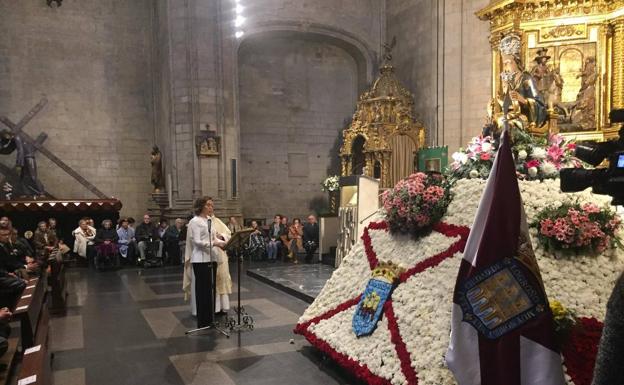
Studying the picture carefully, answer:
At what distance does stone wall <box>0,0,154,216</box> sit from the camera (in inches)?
571

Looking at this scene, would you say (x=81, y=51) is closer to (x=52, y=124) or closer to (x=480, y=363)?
(x=52, y=124)

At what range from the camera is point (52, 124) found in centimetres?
1483

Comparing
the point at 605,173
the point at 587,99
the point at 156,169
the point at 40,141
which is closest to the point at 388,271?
the point at 605,173

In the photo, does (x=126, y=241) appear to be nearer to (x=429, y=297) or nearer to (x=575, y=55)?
(x=429, y=297)

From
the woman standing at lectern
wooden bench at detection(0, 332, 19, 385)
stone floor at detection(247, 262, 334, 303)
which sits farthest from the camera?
stone floor at detection(247, 262, 334, 303)

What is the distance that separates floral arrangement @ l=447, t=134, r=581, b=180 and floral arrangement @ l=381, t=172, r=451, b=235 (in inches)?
12.1

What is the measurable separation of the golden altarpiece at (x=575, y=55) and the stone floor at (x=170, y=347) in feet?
24.8

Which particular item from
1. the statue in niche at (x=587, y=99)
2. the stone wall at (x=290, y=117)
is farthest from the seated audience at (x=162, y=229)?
the statue in niche at (x=587, y=99)

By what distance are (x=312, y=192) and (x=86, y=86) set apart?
27.3ft

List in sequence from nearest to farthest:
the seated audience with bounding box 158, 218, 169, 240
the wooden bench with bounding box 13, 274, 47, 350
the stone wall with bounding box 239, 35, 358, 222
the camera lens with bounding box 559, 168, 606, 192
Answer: the camera lens with bounding box 559, 168, 606, 192, the wooden bench with bounding box 13, 274, 47, 350, the seated audience with bounding box 158, 218, 169, 240, the stone wall with bounding box 239, 35, 358, 222

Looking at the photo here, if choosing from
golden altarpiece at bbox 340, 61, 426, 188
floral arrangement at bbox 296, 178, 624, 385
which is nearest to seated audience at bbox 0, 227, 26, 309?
floral arrangement at bbox 296, 178, 624, 385

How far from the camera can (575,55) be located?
10578 millimetres

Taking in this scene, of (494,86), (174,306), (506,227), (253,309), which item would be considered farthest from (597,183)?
(494,86)

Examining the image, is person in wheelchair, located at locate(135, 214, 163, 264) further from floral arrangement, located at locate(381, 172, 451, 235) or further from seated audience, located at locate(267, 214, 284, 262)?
floral arrangement, located at locate(381, 172, 451, 235)
